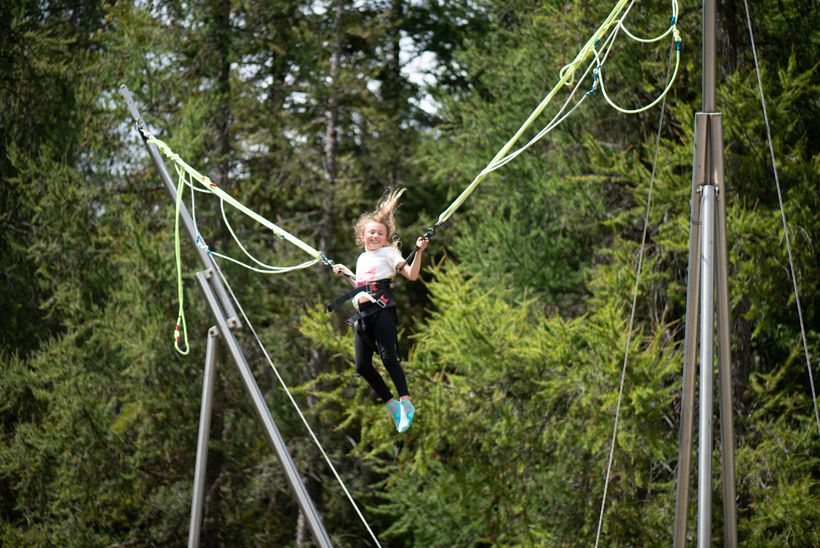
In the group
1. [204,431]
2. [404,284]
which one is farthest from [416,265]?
[404,284]

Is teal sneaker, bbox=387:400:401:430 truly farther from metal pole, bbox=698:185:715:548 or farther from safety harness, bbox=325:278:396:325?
metal pole, bbox=698:185:715:548

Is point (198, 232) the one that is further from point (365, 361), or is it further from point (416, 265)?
point (416, 265)

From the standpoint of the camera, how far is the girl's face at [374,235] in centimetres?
475

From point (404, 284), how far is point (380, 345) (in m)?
10.8

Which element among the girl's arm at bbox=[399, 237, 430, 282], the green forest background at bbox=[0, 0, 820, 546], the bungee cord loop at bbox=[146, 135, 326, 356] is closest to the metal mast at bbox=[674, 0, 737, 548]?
the girl's arm at bbox=[399, 237, 430, 282]

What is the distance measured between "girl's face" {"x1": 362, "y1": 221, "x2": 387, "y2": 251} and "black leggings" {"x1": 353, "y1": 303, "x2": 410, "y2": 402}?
25 centimetres

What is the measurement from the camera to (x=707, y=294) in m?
4.76

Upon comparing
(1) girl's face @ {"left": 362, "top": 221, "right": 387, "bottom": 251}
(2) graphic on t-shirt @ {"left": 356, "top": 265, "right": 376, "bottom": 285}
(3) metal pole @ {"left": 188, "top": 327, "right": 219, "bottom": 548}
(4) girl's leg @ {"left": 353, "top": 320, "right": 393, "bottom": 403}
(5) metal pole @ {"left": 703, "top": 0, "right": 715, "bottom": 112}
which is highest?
(5) metal pole @ {"left": 703, "top": 0, "right": 715, "bottom": 112}

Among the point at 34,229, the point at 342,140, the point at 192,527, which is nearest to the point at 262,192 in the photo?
the point at 342,140

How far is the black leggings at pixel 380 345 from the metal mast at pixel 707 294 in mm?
1231

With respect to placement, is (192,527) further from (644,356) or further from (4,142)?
(4,142)

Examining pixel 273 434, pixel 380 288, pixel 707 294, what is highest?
pixel 380 288

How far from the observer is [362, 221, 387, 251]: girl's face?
475 cm

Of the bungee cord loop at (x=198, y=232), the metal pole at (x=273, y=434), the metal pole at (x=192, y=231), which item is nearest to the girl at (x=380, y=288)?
the bungee cord loop at (x=198, y=232)
